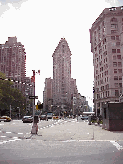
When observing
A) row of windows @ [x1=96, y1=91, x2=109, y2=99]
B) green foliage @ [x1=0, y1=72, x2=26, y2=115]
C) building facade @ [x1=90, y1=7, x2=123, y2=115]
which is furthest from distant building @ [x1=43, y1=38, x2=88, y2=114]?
building facade @ [x1=90, y1=7, x2=123, y2=115]

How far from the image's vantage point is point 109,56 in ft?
221

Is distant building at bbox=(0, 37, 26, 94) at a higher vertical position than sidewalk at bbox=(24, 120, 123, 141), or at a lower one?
higher

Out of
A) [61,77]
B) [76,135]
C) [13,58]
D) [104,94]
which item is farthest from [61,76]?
[76,135]

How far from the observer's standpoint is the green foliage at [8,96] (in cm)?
7656

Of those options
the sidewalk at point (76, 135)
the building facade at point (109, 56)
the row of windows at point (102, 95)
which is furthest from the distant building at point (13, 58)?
the sidewalk at point (76, 135)

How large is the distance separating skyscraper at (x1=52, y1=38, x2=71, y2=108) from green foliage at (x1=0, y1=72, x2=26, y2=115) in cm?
6828

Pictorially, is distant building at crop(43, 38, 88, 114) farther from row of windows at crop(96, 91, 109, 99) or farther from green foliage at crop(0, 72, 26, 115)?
row of windows at crop(96, 91, 109, 99)

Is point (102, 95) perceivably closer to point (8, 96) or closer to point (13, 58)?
point (8, 96)

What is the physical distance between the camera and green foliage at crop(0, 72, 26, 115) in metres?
76.6

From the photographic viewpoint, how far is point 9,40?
159 m

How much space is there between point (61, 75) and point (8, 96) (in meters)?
81.3

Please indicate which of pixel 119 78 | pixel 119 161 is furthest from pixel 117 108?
pixel 119 78

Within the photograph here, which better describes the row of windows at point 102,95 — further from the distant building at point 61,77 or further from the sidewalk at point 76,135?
the distant building at point 61,77

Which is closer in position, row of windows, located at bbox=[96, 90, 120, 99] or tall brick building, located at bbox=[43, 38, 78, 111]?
row of windows, located at bbox=[96, 90, 120, 99]
